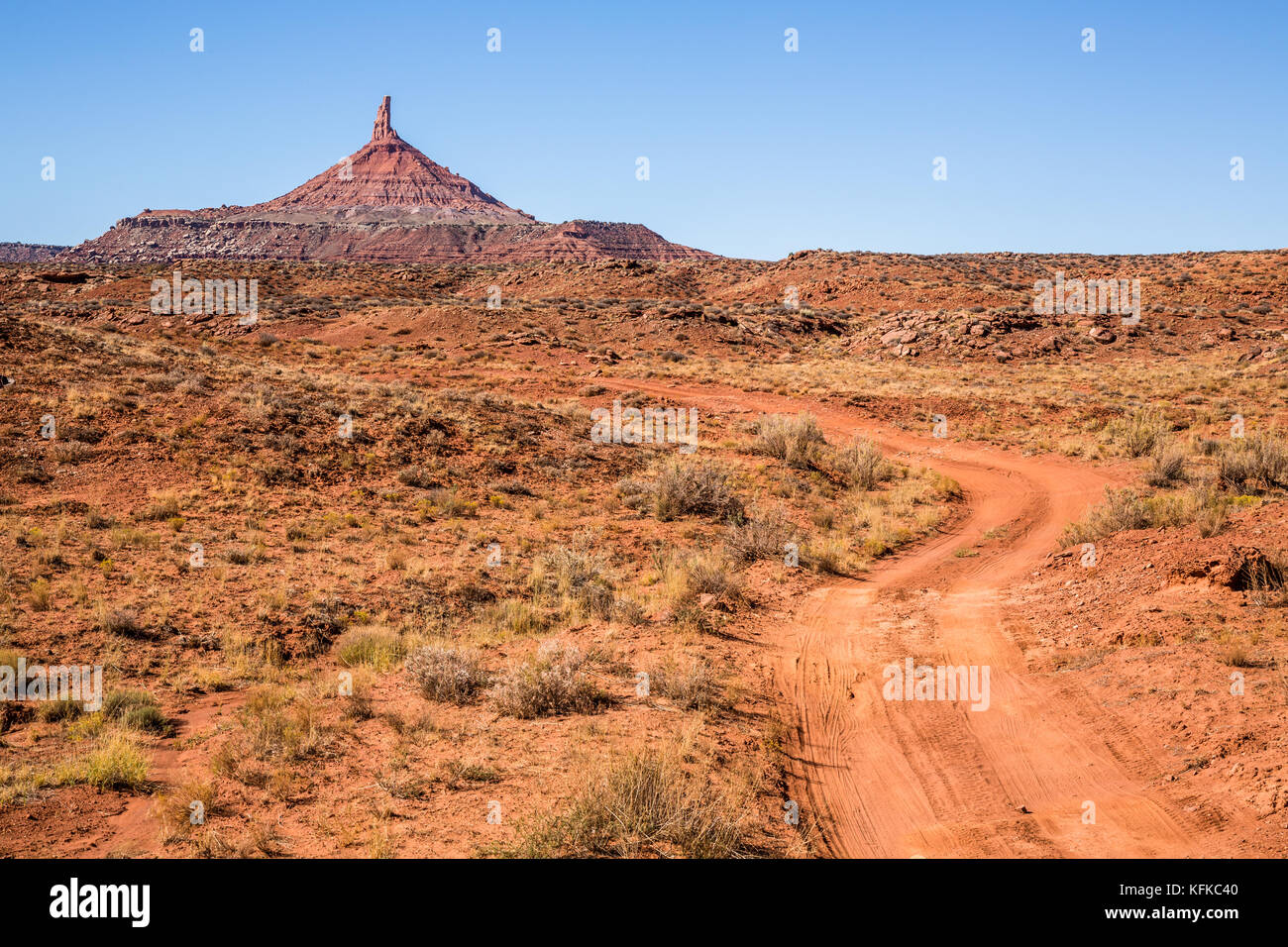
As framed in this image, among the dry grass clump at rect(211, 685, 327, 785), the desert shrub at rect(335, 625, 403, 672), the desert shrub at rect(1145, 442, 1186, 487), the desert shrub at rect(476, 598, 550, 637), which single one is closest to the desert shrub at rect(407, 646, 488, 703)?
the desert shrub at rect(335, 625, 403, 672)

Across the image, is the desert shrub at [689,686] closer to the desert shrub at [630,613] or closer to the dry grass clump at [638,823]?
the desert shrub at [630,613]

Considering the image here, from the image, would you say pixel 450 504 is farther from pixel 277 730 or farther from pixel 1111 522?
pixel 1111 522

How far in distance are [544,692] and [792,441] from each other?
1363 cm

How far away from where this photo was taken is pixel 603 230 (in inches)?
6196

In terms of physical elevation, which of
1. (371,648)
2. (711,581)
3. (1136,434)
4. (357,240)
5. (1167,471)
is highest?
(357,240)

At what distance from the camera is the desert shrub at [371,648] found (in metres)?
9.17

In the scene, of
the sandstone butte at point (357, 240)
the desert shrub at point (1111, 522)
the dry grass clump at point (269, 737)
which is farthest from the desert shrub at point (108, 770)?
the sandstone butte at point (357, 240)

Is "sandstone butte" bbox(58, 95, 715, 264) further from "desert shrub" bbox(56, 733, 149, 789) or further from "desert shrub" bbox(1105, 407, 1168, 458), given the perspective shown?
"desert shrub" bbox(56, 733, 149, 789)

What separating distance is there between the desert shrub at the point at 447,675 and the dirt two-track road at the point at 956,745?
3.37 m

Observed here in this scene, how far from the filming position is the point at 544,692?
300 inches

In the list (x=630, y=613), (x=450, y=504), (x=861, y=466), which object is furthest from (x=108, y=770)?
(x=861, y=466)

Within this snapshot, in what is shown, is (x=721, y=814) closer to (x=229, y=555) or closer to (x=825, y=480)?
(x=229, y=555)
